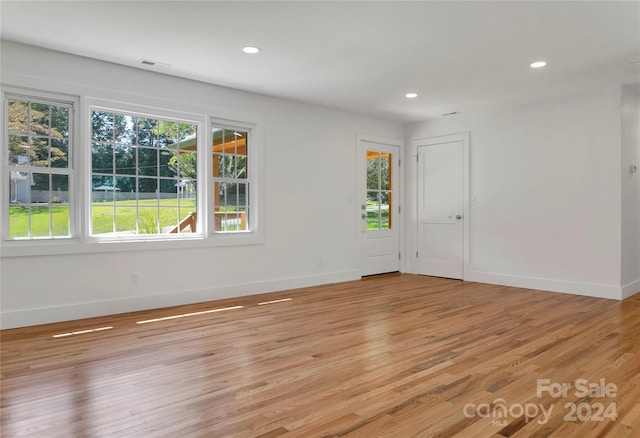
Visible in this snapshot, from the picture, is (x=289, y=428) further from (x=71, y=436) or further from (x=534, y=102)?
(x=534, y=102)

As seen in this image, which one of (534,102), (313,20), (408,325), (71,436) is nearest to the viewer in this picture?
(71,436)

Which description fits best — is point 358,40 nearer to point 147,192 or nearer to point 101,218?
point 147,192

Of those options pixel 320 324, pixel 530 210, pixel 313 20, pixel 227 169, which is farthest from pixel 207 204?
pixel 530 210

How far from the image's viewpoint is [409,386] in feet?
8.45

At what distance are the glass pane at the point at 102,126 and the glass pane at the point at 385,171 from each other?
4.13 m

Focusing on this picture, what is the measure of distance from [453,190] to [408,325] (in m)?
3.35

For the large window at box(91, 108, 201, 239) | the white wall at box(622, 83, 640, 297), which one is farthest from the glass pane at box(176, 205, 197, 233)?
the white wall at box(622, 83, 640, 297)

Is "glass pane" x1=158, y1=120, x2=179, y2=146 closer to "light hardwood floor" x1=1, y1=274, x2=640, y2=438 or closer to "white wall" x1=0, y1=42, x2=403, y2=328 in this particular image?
"white wall" x1=0, y1=42, x2=403, y2=328

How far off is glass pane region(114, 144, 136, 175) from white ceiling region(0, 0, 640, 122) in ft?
2.88

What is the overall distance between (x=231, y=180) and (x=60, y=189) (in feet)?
6.14

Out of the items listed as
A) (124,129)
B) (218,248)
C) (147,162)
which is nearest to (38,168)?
(124,129)

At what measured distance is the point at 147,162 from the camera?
4777 mm

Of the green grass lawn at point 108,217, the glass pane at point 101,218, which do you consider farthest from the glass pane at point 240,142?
the glass pane at point 101,218

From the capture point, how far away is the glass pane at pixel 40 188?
406 centimetres
